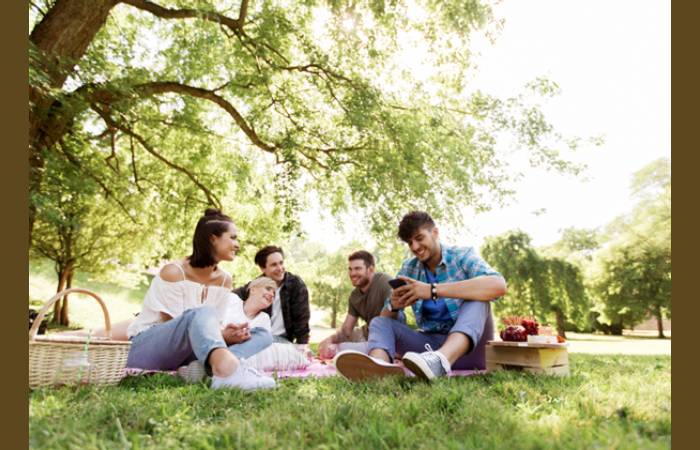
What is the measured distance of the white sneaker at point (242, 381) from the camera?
3.14 metres

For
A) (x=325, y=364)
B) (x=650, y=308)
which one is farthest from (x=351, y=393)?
(x=650, y=308)

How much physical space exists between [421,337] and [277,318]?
202 centimetres

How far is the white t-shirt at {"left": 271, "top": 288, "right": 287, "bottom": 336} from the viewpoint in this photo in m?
5.79

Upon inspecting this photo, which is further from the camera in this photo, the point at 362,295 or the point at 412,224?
the point at 362,295

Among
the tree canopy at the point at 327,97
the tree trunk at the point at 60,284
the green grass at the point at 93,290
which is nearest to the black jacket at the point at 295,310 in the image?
the tree canopy at the point at 327,97

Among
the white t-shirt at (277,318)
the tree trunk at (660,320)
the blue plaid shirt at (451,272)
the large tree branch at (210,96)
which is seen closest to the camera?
the blue plaid shirt at (451,272)

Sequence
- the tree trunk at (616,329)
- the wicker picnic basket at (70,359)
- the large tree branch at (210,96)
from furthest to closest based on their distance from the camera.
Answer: the tree trunk at (616,329)
the large tree branch at (210,96)
the wicker picnic basket at (70,359)

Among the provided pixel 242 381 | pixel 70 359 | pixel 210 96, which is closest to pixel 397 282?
pixel 242 381

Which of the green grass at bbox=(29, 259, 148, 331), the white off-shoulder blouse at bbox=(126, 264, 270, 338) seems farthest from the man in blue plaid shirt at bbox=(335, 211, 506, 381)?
the green grass at bbox=(29, 259, 148, 331)

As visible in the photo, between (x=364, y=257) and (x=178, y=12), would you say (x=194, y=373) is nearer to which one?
(x=364, y=257)

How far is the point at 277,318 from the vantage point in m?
5.82

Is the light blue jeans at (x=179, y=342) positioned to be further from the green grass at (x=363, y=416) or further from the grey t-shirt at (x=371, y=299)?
the grey t-shirt at (x=371, y=299)

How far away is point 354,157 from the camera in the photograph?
891cm

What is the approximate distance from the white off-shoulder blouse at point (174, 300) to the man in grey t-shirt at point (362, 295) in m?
1.99
